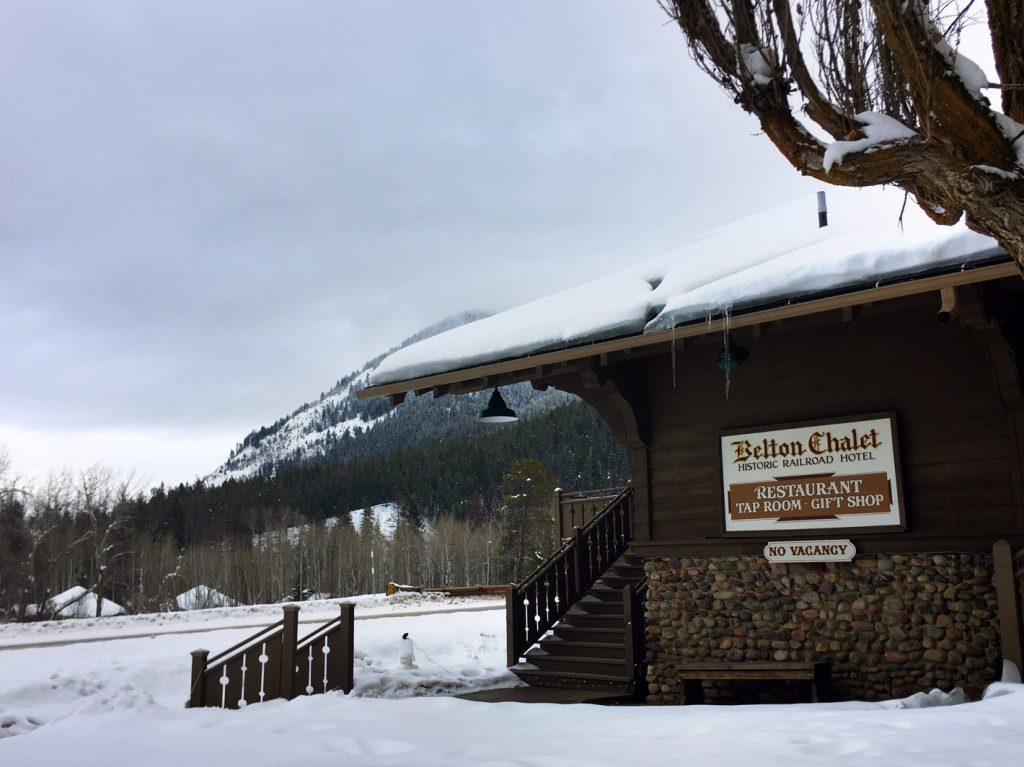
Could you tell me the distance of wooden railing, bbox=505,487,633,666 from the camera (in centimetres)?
1162

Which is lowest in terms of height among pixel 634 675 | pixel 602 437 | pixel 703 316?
pixel 634 675

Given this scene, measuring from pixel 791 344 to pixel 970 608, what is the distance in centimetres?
297

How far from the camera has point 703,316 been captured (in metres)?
7.64

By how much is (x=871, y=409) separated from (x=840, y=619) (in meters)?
2.04

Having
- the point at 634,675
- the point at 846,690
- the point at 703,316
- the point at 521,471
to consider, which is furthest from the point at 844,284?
the point at 521,471

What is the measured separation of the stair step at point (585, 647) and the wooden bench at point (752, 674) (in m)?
1.78

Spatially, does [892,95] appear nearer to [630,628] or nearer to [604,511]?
[630,628]

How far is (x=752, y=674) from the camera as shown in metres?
8.40

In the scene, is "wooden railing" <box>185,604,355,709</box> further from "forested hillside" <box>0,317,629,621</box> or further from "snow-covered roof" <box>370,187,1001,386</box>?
"forested hillside" <box>0,317,629,621</box>

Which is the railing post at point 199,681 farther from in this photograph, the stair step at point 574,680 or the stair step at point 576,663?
the stair step at point 576,663

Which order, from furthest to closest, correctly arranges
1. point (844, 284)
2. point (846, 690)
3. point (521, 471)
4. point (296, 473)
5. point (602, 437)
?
point (296, 473)
point (602, 437)
point (521, 471)
point (846, 690)
point (844, 284)

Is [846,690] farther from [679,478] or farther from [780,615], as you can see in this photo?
[679,478]

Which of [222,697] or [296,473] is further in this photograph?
[296,473]

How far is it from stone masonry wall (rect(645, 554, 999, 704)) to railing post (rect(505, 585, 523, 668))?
224 cm
